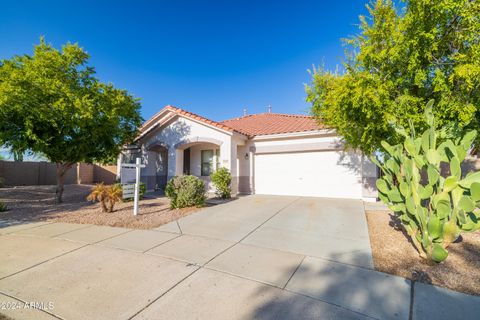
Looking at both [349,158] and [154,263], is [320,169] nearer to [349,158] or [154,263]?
[349,158]

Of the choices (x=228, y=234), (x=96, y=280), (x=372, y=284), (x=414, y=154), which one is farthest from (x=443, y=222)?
(x=96, y=280)

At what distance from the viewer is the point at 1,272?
144 inches

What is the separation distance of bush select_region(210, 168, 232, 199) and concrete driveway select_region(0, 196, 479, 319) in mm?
4769

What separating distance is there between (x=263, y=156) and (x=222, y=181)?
3.34 m

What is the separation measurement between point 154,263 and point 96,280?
870 mm

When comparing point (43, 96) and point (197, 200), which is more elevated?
point (43, 96)

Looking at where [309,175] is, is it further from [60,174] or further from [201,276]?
[60,174]

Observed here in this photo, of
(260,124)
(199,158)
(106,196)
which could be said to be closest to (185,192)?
(106,196)

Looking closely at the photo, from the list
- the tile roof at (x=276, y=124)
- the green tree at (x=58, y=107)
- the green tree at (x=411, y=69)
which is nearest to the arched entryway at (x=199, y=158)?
the tile roof at (x=276, y=124)

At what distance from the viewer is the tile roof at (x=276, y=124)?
40.5 ft

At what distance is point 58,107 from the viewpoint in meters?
8.47

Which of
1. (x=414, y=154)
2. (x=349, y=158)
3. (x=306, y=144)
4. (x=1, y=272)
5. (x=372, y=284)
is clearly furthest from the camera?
(x=306, y=144)

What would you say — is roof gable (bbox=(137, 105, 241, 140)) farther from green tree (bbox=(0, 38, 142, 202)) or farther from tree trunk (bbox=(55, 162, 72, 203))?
tree trunk (bbox=(55, 162, 72, 203))

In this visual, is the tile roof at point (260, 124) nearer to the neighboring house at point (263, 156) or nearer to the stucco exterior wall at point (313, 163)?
the neighboring house at point (263, 156)
